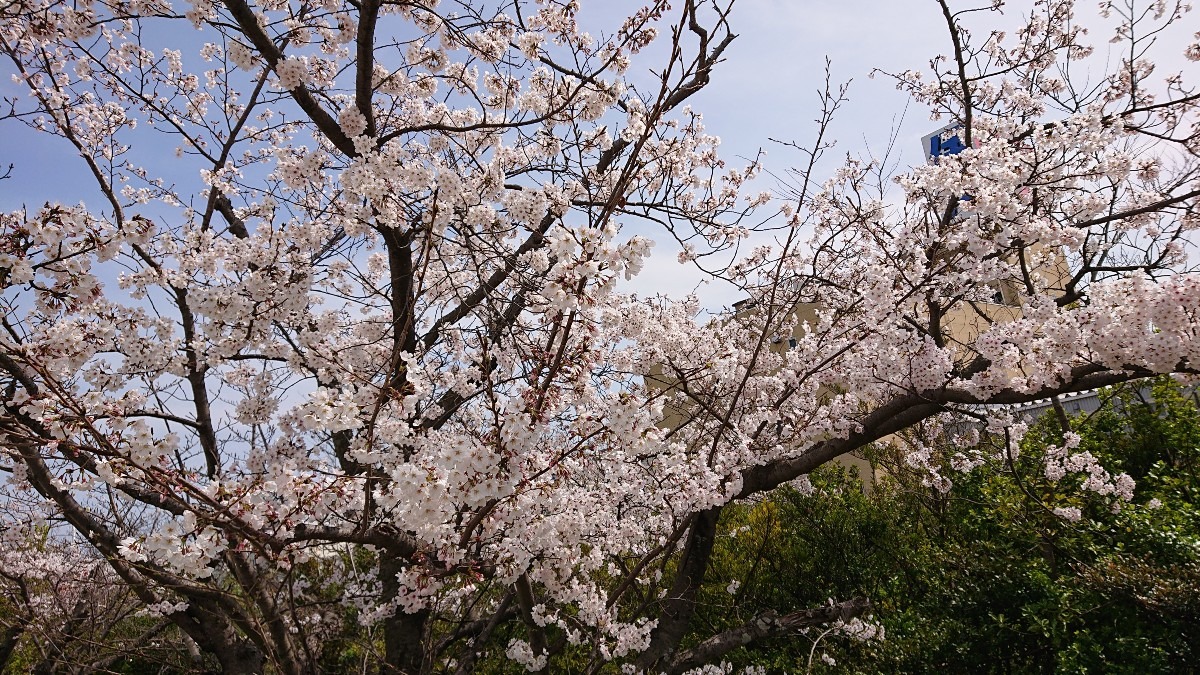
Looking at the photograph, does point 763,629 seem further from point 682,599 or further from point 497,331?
point 497,331

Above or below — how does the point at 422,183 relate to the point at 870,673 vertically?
above

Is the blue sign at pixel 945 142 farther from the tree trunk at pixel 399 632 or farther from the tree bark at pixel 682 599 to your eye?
the tree trunk at pixel 399 632

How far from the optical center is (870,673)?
3.73m

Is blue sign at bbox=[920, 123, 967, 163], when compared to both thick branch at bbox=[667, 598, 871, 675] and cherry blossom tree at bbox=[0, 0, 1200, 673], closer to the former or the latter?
cherry blossom tree at bbox=[0, 0, 1200, 673]

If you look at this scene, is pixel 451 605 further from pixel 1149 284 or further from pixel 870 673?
pixel 1149 284

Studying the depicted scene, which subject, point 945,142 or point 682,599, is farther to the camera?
point 945,142

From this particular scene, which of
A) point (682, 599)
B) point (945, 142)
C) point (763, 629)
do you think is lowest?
point (763, 629)

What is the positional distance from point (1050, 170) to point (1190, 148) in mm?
884

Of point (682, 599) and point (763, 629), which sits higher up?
point (682, 599)

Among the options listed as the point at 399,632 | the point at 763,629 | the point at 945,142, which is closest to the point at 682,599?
the point at 763,629

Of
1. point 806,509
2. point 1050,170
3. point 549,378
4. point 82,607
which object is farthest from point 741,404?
point 82,607

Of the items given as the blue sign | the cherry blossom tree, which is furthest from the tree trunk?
the blue sign

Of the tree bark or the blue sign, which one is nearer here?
the tree bark

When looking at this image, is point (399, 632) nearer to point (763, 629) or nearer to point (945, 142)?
point (763, 629)
